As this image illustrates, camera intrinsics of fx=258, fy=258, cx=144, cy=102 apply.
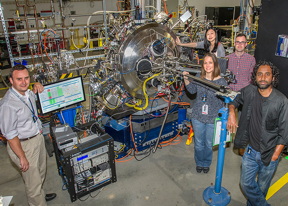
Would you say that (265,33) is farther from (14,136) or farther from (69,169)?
(14,136)

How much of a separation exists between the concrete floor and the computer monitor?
41.1 inches

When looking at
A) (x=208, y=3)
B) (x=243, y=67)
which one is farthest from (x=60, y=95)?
(x=208, y=3)

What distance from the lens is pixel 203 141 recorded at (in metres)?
3.46

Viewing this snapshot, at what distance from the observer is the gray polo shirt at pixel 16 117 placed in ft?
7.94

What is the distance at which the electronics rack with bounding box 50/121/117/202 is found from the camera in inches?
119

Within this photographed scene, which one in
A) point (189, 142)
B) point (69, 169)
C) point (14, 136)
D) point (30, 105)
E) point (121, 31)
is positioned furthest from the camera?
point (189, 142)

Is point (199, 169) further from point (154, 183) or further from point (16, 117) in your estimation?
point (16, 117)

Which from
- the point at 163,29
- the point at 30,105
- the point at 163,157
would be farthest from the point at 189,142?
the point at 30,105

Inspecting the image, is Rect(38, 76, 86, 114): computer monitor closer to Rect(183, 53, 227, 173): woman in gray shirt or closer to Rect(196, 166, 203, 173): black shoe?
Rect(183, 53, 227, 173): woman in gray shirt

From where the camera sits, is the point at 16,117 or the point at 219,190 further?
the point at 219,190

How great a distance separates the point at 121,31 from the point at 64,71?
108cm

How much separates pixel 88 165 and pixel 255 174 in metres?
1.89

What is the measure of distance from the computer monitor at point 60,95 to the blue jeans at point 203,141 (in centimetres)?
164

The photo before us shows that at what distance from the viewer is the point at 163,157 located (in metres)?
4.02
